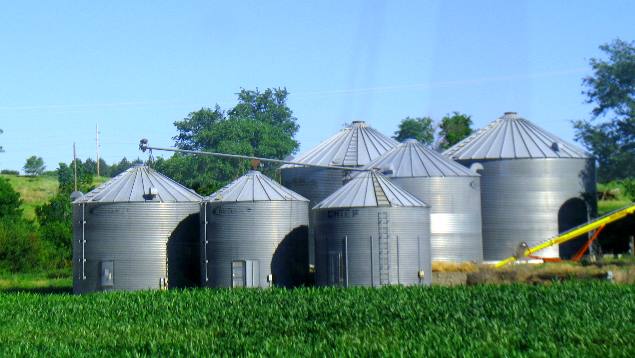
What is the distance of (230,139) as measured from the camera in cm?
12025

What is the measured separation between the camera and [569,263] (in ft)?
172

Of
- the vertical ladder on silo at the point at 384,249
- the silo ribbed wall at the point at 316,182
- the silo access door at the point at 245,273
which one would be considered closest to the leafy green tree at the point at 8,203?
the silo ribbed wall at the point at 316,182

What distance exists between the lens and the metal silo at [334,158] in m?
58.8

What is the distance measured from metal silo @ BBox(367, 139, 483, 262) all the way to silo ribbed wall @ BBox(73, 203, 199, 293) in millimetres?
10870

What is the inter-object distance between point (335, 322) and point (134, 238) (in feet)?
73.5

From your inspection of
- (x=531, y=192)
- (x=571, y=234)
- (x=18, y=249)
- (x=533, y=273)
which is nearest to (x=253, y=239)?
(x=533, y=273)

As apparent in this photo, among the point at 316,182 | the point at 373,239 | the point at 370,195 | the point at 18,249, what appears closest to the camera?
the point at 373,239

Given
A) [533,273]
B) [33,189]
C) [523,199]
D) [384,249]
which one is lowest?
[533,273]

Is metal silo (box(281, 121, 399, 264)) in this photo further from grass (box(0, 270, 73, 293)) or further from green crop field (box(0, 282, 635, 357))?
green crop field (box(0, 282, 635, 357))

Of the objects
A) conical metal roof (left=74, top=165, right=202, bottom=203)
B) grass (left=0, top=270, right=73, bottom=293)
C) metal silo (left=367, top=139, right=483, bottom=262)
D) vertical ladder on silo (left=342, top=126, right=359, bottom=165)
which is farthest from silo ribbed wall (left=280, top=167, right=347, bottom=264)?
grass (left=0, top=270, right=73, bottom=293)

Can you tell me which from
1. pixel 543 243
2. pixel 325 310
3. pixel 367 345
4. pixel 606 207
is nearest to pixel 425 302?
pixel 325 310

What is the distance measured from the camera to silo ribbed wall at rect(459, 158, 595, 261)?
5741 cm

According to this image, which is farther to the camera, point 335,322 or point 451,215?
point 451,215

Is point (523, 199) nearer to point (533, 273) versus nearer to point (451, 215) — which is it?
point (451, 215)
